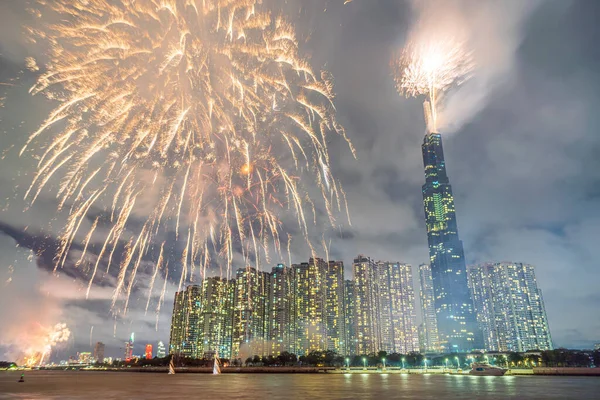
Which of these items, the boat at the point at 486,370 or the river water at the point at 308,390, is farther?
the boat at the point at 486,370

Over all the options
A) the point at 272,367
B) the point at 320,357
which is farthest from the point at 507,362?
the point at 272,367

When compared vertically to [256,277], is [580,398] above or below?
below

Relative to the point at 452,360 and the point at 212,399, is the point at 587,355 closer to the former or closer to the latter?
the point at 452,360

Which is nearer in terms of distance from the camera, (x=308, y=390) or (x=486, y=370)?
(x=308, y=390)

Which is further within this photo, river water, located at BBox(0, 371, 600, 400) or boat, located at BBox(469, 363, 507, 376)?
boat, located at BBox(469, 363, 507, 376)

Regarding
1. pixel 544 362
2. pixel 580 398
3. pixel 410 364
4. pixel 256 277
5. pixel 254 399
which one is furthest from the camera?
pixel 256 277

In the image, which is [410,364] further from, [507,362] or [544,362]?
[544,362]

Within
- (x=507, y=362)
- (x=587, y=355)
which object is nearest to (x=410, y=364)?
(x=507, y=362)

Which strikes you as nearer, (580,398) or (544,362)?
(580,398)

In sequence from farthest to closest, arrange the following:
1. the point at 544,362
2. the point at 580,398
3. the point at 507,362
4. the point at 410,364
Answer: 1. the point at 410,364
2. the point at 507,362
3. the point at 544,362
4. the point at 580,398

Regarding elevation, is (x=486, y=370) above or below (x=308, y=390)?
below
